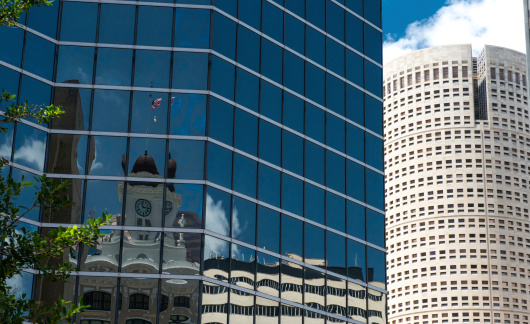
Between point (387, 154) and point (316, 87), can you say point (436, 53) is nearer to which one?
point (387, 154)

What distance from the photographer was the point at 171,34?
47781 millimetres

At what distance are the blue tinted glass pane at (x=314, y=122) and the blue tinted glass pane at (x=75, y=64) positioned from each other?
12.3 metres

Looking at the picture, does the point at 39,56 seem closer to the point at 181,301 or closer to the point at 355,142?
the point at 181,301

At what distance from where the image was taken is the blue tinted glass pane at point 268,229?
153 ft

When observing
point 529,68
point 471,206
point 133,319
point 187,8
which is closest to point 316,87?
point 187,8

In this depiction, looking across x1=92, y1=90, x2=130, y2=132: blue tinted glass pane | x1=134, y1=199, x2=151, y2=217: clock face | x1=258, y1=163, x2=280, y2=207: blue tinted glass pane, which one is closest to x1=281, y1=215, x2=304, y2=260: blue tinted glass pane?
x1=258, y1=163, x2=280, y2=207: blue tinted glass pane

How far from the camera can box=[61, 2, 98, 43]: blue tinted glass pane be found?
4728 centimetres

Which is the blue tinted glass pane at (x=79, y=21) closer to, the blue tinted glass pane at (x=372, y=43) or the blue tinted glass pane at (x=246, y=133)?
the blue tinted glass pane at (x=246, y=133)

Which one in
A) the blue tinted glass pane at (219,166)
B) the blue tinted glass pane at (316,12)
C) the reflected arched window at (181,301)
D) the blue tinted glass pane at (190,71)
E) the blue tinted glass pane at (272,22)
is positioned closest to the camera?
the reflected arched window at (181,301)

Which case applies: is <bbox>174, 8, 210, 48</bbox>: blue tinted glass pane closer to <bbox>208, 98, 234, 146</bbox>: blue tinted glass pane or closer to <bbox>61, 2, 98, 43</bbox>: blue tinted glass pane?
<bbox>208, 98, 234, 146</bbox>: blue tinted glass pane

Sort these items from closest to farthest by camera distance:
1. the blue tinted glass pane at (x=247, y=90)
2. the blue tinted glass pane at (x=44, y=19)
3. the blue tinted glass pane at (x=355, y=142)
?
the blue tinted glass pane at (x=44, y=19) → the blue tinted glass pane at (x=247, y=90) → the blue tinted glass pane at (x=355, y=142)

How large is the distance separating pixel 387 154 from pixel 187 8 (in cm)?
14625

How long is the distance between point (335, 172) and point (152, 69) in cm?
1219

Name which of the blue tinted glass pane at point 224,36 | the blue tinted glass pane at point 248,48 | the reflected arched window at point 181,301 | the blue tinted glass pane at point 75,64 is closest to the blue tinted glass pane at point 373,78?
the blue tinted glass pane at point 248,48
